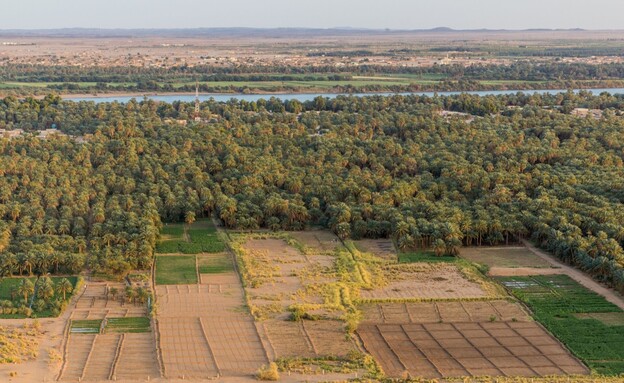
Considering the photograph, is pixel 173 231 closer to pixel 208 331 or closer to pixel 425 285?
pixel 425 285

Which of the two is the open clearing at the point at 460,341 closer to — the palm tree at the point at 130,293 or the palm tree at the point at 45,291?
the palm tree at the point at 130,293

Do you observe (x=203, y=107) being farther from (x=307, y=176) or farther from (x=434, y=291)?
(x=434, y=291)

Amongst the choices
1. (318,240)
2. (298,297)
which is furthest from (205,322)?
(318,240)

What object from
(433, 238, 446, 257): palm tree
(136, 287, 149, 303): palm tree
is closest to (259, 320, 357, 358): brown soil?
(136, 287, 149, 303): palm tree

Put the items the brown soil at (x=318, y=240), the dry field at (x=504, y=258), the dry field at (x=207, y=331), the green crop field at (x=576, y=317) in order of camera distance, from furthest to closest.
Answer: the brown soil at (x=318, y=240) → the dry field at (x=504, y=258) → the green crop field at (x=576, y=317) → the dry field at (x=207, y=331)

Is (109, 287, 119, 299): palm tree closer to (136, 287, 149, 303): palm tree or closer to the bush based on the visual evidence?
(136, 287, 149, 303): palm tree

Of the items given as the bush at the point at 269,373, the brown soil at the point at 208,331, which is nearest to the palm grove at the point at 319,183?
the brown soil at the point at 208,331
